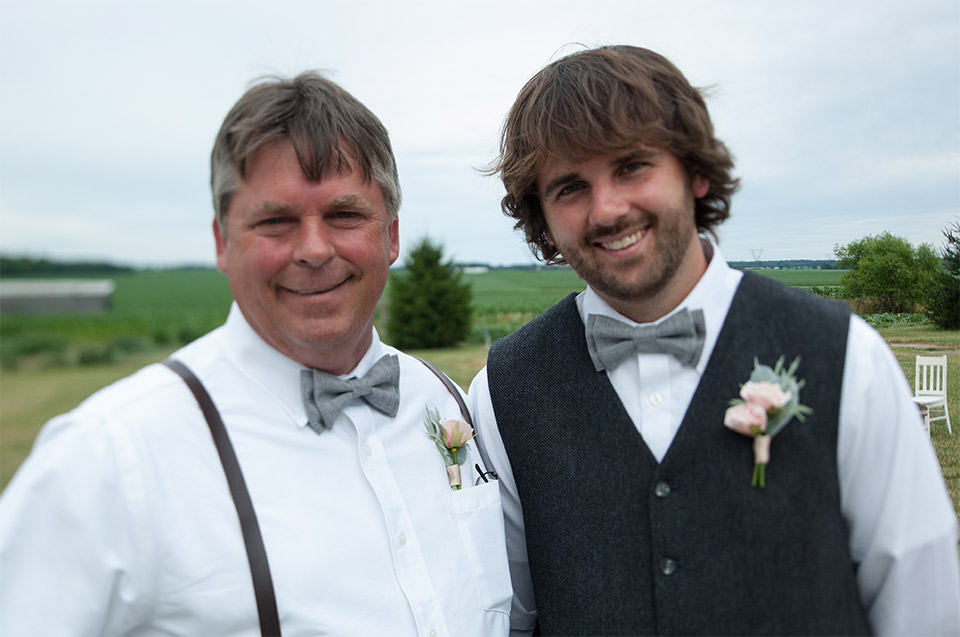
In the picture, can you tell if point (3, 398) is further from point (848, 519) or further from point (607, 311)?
point (848, 519)

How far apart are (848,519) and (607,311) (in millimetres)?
832

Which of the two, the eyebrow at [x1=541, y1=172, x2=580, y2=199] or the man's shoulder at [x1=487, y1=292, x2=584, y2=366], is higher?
the eyebrow at [x1=541, y1=172, x2=580, y2=199]

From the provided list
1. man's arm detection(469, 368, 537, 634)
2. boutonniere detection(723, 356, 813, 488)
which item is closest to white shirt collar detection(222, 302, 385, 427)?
man's arm detection(469, 368, 537, 634)

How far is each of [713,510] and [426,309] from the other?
2144 cm

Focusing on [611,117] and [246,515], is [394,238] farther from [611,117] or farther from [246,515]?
[246,515]

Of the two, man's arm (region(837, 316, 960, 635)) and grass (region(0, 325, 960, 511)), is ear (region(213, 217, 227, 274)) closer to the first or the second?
man's arm (region(837, 316, 960, 635))

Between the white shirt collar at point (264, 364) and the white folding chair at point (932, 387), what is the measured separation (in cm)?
327

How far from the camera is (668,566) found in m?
1.62

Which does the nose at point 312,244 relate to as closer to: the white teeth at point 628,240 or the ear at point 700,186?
the white teeth at point 628,240

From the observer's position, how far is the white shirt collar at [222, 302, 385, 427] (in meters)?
1.73

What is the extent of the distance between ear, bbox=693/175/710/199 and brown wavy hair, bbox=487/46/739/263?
12 mm

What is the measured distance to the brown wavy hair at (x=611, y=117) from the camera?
73.2 inches

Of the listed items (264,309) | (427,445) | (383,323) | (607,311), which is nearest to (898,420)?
(607,311)

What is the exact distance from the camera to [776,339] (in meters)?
1.68
